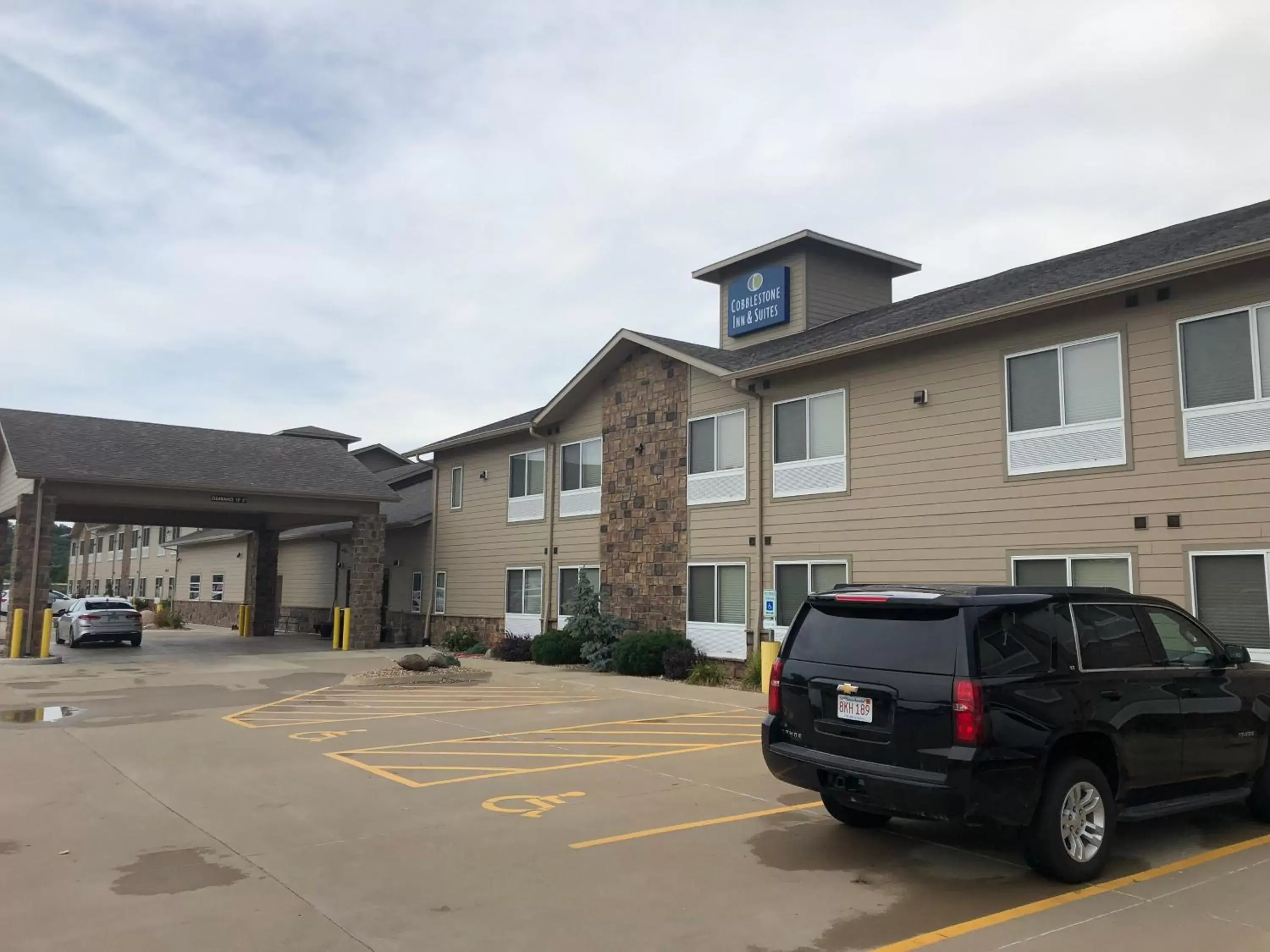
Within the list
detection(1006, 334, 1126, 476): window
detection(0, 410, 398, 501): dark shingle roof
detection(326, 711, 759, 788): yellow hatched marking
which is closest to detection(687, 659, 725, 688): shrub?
detection(326, 711, 759, 788): yellow hatched marking

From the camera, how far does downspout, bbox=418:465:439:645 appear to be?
29.0 meters

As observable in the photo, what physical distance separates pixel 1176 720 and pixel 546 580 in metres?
18.8

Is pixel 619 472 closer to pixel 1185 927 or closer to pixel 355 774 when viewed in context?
pixel 355 774

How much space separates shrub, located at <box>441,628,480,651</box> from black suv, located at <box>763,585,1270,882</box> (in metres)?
20.0

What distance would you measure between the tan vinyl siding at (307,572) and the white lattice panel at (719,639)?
65.8 ft

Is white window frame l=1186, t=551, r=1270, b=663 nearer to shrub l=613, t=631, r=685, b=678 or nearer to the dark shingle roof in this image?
shrub l=613, t=631, r=685, b=678

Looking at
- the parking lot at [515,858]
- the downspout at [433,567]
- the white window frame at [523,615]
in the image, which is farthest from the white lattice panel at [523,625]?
the parking lot at [515,858]

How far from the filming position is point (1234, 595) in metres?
12.0

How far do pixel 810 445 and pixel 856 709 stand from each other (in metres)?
11.8

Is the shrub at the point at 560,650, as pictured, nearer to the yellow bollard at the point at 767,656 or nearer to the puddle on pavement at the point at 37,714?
the yellow bollard at the point at 767,656

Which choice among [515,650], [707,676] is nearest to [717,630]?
[707,676]

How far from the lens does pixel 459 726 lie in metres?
12.6

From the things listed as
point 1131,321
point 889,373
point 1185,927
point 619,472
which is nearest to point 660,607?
point 619,472

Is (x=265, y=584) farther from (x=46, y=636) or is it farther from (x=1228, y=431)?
(x=1228, y=431)
